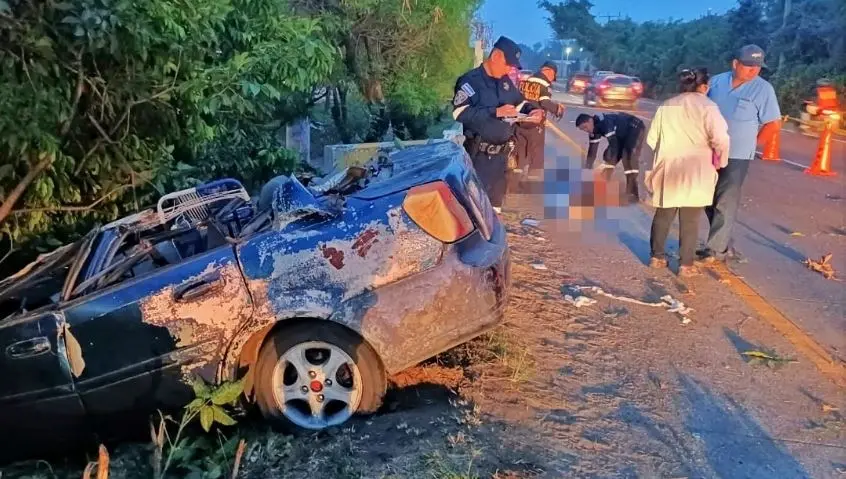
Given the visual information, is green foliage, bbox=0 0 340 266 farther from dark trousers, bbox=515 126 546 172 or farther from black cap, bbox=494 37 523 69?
dark trousers, bbox=515 126 546 172

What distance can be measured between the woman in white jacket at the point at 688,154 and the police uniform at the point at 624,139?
343 cm

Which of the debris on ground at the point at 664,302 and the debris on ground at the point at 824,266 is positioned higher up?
the debris on ground at the point at 664,302

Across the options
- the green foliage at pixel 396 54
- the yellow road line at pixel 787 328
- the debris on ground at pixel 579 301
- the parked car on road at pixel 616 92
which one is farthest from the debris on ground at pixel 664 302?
the parked car on road at pixel 616 92

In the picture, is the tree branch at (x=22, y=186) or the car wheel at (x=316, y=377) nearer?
the car wheel at (x=316, y=377)

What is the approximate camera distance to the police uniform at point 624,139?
995 cm

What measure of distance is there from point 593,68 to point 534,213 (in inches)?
2615

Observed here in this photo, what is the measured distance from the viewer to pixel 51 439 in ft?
13.4

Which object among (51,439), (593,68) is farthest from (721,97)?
(593,68)

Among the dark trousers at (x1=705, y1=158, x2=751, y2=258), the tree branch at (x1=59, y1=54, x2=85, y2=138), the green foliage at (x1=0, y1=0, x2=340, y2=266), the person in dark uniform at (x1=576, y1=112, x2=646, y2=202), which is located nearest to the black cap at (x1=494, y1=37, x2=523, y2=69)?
the green foliage at (x1=0, y1=0, x2=340, y2=266)

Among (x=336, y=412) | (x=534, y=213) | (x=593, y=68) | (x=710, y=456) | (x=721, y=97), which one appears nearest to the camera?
(x=710, y=456)

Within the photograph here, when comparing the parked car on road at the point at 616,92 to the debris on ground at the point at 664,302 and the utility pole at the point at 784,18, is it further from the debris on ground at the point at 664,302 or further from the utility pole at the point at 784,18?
the debris on ground at the point at 664,302

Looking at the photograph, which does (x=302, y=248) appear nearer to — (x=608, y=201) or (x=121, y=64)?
(x=121, y=64)

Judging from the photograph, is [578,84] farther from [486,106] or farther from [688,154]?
[688,154]

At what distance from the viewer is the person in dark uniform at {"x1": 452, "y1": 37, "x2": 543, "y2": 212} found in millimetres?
6938
